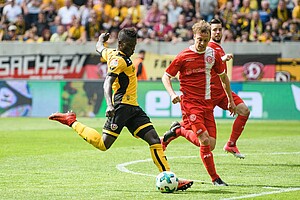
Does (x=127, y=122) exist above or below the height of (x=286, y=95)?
above

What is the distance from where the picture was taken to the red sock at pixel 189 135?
40.0 feet

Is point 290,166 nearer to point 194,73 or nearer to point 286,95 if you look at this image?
point 194,73

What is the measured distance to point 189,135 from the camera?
12555 millimetres

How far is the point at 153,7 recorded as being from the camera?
97.5 ft

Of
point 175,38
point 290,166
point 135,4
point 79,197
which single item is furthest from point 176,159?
point 135,4

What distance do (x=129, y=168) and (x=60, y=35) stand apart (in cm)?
1843

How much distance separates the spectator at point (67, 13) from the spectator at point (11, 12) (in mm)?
1708

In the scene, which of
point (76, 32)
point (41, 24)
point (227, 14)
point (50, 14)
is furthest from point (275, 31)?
point (41, 24)

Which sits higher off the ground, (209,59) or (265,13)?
(209,59)

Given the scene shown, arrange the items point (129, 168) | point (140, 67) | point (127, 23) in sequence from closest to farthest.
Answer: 1. point (129, 168)
2. point (140, 67)
3. point (127, 23)

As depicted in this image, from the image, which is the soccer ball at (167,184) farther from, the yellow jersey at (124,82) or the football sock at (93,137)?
the yellow jersey at (124,82)

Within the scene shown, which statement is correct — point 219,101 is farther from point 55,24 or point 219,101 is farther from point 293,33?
point 55,24

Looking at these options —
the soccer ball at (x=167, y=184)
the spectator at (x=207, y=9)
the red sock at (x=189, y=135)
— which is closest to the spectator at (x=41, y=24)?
the spectator at (x=207, y=9)

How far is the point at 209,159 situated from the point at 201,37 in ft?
5.31
